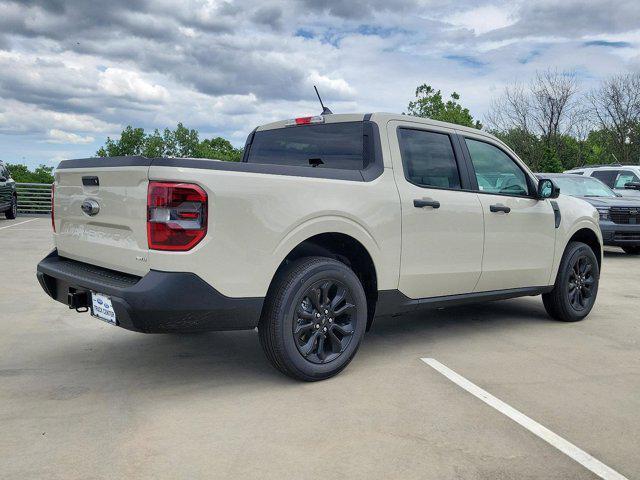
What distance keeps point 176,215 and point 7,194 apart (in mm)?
18186

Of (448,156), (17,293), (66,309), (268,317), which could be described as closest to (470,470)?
(268,317)

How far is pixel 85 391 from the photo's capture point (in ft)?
12.6

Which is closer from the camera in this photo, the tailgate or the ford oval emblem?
the tailgate

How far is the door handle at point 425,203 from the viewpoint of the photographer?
179 inches

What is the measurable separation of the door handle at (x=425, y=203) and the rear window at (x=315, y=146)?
18.8 inches

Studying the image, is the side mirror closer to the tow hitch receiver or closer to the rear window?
the rear window

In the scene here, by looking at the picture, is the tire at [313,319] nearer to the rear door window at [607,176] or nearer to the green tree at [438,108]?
the rear door window at [607,176]

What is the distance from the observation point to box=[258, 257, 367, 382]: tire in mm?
3832

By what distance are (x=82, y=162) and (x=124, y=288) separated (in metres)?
1.09

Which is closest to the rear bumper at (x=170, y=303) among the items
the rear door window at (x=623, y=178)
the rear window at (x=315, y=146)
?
the rear window at (x=315, y=146)

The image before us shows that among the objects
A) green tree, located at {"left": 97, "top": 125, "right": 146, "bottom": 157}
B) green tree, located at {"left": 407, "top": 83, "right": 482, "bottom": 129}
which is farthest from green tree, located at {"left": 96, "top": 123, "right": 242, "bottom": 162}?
green tree, located at {"left": 407, "top": 83, "right": 482, "bottom": 129}

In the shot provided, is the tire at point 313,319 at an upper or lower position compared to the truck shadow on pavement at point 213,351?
upper

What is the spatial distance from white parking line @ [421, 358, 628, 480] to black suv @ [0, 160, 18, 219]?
17680 mm

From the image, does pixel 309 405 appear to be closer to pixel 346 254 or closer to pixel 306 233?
pixel 306 233
